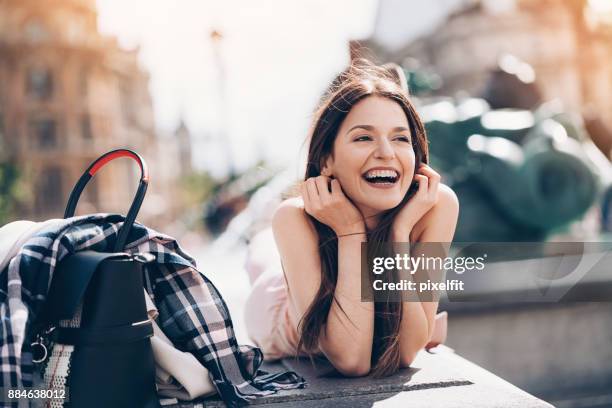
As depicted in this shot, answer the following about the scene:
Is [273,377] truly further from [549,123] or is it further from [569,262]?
[549,123]

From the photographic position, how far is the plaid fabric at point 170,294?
1.89 m

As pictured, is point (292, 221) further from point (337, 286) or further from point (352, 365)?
point (352, 365)

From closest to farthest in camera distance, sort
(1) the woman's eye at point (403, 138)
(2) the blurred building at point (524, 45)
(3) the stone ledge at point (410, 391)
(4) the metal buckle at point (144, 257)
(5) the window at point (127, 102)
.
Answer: (4) the metal buckle at point (144, 257)
(3) the stone ledge at point (410, 391)
(1) the woman's eye at point (403, 138)
(2) the blurred building at point (524, 45)
(5) the window at point (127, 102)

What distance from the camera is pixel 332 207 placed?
2328 mm

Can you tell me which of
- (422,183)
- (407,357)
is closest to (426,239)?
(422,183)

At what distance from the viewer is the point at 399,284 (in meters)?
2.37

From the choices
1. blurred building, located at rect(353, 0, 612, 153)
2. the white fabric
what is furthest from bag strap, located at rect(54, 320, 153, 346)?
blurred building, located at rect(353, 0, 612, 153)

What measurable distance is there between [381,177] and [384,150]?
0.35 feet

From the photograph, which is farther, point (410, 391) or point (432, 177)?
point (432, 177)

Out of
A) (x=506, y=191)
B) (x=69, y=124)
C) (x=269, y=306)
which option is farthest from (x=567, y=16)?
(x=269, y=306)

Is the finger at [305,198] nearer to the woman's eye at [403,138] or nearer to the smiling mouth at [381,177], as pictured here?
the smiling mouth at [381,177]

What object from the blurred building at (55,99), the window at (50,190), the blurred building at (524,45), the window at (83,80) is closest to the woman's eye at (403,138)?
the blurred building at (524,45)

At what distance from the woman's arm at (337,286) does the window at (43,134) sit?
4612 cm

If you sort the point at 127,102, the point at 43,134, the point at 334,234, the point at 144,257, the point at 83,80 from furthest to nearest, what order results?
the point at 127,102
the point at 83,80
the point at 43,134
the point at 334,234
the point at 144,257
